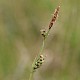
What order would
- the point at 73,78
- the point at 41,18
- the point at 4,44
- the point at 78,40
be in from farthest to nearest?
1. the point at 41,18
2. the point at 78,40
3. the point at 4,44
4. the point at 73,78

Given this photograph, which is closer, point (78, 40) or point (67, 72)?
point (67, 72)

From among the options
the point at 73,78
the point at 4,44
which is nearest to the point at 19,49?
the point at 4,44

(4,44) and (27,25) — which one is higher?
(27,25)

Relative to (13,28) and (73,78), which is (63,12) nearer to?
(13,28)

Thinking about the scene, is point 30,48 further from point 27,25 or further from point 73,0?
point 73,0

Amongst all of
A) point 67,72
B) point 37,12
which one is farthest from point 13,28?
point 67,72

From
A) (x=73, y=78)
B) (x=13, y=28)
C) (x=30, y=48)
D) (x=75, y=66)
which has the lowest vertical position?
(x=73, y=78)

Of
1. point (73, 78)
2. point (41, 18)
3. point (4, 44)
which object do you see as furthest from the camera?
point (41, 18)
